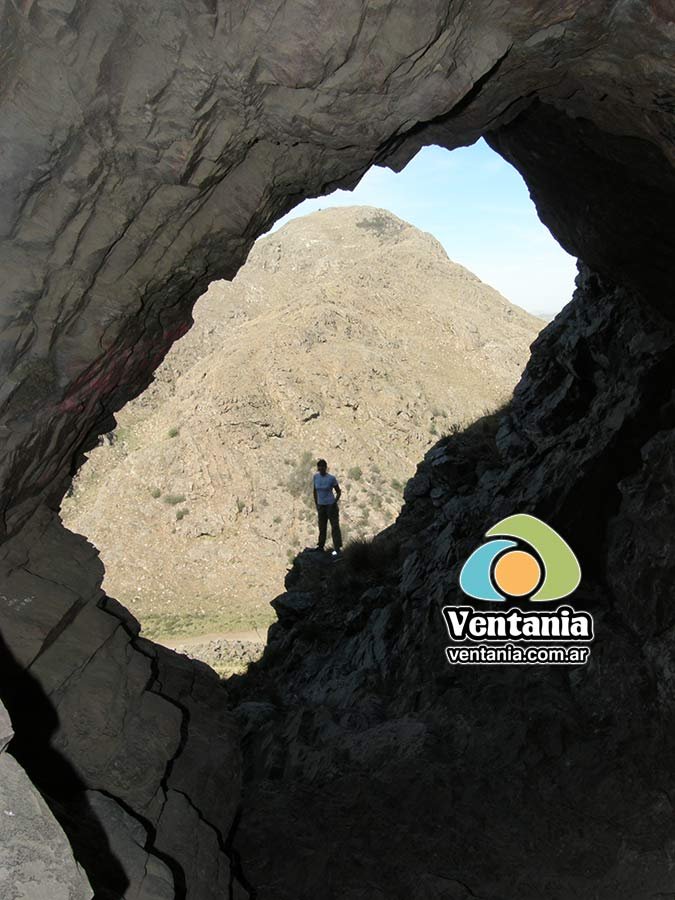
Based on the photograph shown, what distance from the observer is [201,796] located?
720 cm

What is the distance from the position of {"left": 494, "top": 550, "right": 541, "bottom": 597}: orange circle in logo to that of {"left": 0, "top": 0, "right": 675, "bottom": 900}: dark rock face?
714 millimetres

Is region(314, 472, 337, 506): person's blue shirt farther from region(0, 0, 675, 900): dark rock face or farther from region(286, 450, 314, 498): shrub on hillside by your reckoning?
region(286, 450, 314, 498): shrub on hillside

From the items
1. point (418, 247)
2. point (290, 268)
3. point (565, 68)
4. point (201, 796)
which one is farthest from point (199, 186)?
point (418, 247)

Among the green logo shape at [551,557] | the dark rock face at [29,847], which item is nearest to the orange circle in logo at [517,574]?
the green logo shape at [551,557]

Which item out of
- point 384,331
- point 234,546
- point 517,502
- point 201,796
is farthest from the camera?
point 384,331

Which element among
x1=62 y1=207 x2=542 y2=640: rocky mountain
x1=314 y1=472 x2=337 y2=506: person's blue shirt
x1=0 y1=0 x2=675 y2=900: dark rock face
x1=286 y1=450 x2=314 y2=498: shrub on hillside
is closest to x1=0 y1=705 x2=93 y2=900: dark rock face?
x1=0 y1=0 x2=675 y2=900: dark rock face

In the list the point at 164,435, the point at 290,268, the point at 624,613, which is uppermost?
the point at 290,268

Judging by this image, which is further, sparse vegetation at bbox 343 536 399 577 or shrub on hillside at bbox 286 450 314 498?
shrub on hillside at bbox 286 450 314 498

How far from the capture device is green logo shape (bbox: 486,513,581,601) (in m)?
9.95

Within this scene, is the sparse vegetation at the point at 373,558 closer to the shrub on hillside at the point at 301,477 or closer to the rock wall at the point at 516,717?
the rock wall at the point at 516,717

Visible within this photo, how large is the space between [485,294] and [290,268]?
13818 mm

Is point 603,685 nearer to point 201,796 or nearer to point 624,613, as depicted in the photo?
point 624,613

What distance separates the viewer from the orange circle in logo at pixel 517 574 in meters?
10.3

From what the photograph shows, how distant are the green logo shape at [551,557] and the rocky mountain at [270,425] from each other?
15465 mm
